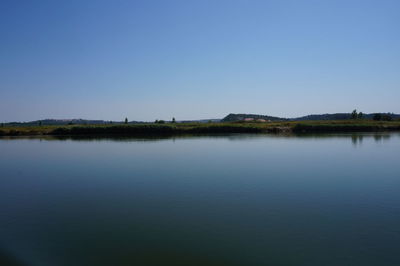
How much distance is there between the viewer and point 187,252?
6.31m

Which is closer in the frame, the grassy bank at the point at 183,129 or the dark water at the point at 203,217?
the dark water at the point at 203,217

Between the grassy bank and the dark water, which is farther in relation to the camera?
the grassy bank

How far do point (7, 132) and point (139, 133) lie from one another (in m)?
22.7

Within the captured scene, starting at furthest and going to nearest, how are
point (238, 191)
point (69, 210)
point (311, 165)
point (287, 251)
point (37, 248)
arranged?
point (311, 165) < point (238, 191) < point (69, 210) < point (37, 248) < point (287, 251)

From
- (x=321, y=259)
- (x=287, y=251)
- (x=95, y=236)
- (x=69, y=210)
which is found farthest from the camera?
(x=69, y=210)

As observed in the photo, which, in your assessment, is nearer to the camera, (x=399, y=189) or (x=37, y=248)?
(x=37, y=248)

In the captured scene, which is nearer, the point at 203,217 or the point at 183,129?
the point at 203,217

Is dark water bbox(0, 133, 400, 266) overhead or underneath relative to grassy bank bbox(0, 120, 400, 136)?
underneath

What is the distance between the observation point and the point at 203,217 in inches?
332

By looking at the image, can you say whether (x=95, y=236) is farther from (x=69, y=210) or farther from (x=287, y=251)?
(x=287, y=251)

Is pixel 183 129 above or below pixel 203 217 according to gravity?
above

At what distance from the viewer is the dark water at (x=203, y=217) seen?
20.3ft

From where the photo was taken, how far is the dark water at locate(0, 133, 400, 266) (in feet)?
20.3

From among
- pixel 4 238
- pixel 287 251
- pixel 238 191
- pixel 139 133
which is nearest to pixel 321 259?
pixel 287 251
